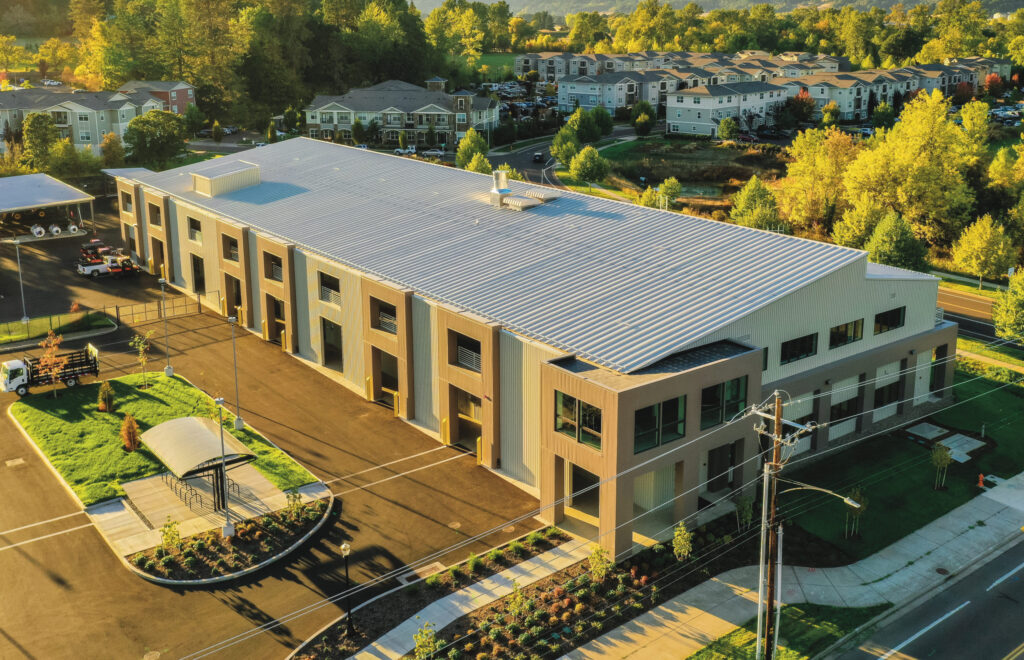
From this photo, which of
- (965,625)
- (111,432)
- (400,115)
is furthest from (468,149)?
(965,625)

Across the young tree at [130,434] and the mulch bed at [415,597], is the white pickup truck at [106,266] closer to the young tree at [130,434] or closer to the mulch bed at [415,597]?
the young tree at [130,434]

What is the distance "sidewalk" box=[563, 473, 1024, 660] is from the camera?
3070 cm

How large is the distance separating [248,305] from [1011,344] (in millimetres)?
49092

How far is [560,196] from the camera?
193 feet

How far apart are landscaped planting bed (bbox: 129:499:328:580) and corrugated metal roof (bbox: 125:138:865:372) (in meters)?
12.4

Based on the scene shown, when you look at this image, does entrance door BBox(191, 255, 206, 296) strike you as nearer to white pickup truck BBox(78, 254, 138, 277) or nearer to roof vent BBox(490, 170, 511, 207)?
white pickup truck BBox(78, 254, 138, 277)

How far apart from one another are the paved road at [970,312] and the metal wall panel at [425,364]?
37606 mm

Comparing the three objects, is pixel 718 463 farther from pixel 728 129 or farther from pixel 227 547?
pixel 728 129

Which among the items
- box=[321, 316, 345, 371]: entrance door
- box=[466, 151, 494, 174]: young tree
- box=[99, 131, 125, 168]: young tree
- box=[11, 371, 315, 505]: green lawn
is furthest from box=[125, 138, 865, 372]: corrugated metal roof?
box=[99, 131, 125, 168]: young tree

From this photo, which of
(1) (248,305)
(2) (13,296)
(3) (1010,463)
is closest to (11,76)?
(2) (13,296)

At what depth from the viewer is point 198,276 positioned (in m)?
68.6

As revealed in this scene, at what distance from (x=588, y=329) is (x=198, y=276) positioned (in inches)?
1552

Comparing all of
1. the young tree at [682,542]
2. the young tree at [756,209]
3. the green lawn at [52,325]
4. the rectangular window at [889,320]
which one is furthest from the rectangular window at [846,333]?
the green lawn at [52,325]

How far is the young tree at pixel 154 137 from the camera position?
110062mm
